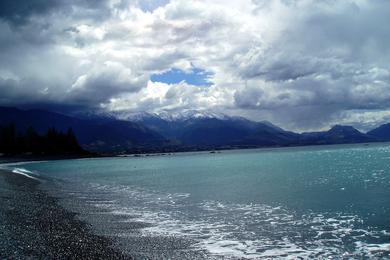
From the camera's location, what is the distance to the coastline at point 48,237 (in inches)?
782

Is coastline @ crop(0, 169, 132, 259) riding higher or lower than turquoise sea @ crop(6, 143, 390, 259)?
higher

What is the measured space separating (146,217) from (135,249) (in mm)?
12572

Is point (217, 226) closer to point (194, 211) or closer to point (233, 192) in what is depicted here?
point (194, 211)

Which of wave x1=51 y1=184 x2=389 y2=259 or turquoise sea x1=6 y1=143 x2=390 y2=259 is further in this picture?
turquoise sea x1=6 y1=143 x2=390 y2=259

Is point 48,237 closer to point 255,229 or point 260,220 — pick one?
point 255,229

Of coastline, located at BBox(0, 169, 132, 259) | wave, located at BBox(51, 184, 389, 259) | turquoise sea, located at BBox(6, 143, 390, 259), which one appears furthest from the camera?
turquoise sea, located at BBox(6, 143, 390, 259)

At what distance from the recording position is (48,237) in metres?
23.4

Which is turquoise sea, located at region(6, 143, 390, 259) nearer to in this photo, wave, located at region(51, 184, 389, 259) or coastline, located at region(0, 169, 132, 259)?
wave, located at region(51, 184, 389, 259)

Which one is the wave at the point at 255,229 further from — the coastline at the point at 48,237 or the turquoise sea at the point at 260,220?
the coastline at the point at 48,237

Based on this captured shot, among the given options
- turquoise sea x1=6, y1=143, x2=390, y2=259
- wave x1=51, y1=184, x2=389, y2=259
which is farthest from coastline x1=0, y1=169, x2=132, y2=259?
wave x1=51, y1=184, x2=389, y2=259

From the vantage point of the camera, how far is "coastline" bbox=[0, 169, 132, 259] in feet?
65.2

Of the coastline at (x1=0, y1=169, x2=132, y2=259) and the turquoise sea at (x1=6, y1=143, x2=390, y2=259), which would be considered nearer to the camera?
the coastline at (x1=0, y1=169, x2=132, y2=259)

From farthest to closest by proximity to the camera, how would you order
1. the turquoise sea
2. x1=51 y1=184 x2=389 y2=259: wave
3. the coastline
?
the turquoise sea → x1=51 y1=184 x2=389 y2=259: wave → the coastline

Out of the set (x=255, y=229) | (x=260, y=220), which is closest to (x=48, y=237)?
(x=255, y=229)
